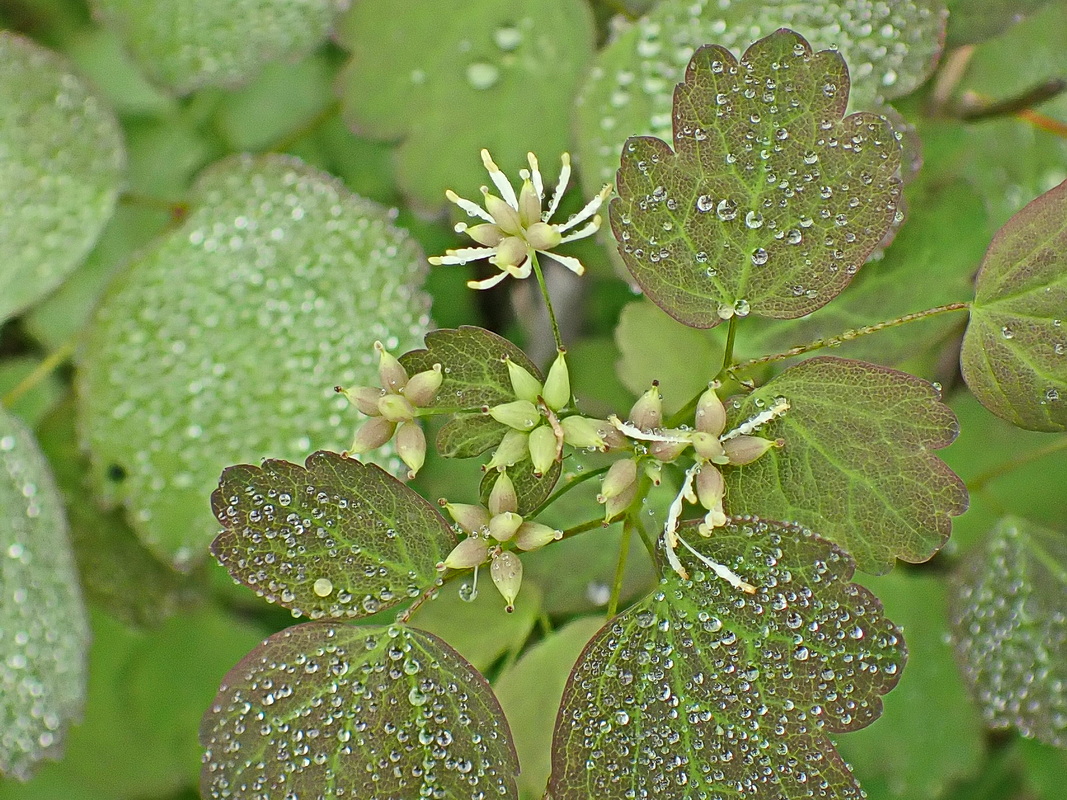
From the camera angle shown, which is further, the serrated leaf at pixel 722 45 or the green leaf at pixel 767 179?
the serrated leaf at pixel 722 45

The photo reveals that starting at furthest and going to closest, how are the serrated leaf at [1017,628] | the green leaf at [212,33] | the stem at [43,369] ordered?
the stem at [43,369] → the green leaf at [212,33] → the serrated leaf at [1017,628]

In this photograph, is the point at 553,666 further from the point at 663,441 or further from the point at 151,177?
the point at 151,177

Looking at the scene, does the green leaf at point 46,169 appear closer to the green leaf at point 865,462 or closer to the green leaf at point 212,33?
the green leaf at point 212,33

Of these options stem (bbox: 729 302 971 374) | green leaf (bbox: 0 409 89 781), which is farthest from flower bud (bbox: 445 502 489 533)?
green leaf (bbox: 0 409 89 781)

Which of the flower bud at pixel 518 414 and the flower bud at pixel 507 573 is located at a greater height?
the flower bud at pixel 518 414

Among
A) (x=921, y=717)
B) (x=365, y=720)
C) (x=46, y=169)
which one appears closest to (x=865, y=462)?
(x=365, y=720)

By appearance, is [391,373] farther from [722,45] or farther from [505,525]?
[722,45]

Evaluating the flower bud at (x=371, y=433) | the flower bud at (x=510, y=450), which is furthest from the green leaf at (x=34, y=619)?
the flower bud at (x=510, y=450)

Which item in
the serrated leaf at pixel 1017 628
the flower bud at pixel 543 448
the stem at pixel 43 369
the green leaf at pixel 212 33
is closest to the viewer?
the flower bud at pixel 543 448
